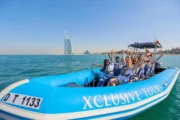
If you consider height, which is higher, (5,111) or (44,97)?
(44,97)

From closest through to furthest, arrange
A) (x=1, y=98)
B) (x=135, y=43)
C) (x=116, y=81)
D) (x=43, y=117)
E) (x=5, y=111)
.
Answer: (x=43, y=117)
(x=5, y=111)
(x=1, y=98)
(x=116, y=81)
(x=135, y=43)

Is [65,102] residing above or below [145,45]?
below

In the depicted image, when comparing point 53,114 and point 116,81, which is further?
point 116,81

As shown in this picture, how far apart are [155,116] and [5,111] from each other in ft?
12.1

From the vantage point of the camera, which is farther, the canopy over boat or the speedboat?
the canopy over boat

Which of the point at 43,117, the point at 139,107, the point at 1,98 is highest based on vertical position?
the point at 1,98

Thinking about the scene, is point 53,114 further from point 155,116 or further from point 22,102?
point 155,116

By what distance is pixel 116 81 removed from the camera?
12.5 feet

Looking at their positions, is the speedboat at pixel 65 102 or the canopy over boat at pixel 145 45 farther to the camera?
the canopy over boat at pixel 145 45

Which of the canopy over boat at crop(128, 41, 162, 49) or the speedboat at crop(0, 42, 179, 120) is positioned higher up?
the canopy over boat at crop(128, 41, 162, 49)

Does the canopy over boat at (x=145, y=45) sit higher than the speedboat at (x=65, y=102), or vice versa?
the canopy over boat at (x=145, y=45)

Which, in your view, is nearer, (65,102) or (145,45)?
(65,102)

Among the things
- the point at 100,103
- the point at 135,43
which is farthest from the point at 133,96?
the point at 135,43

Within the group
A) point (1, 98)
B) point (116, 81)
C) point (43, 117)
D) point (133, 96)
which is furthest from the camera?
point (116, 81)
